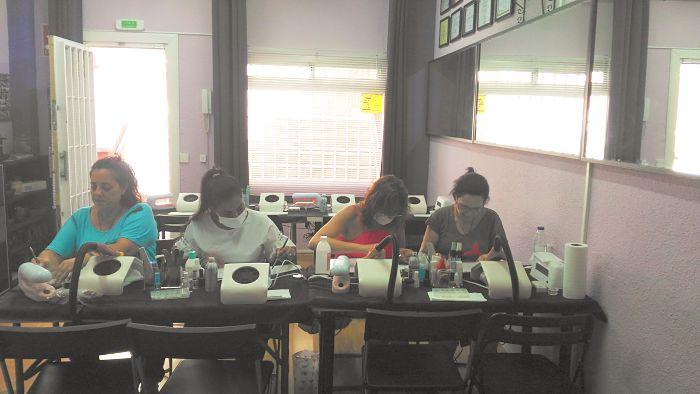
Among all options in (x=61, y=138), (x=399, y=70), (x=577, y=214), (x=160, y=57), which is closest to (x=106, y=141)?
(x=160, y=57)

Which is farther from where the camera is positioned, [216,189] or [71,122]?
[71,122]

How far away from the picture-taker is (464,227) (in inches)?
129

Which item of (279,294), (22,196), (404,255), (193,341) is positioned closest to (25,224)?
(22,196)

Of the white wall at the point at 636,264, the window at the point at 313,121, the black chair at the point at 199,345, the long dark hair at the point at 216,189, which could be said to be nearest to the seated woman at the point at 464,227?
the white wall at the point at 636,264

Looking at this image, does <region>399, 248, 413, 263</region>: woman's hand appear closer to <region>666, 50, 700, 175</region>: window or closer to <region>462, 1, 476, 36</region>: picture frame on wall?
<region>666, 50, 700, 175</region>: window

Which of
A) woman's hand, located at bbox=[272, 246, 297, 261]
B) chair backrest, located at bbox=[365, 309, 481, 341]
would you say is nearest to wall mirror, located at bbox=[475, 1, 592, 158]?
chair backrest, located at bbox=[365, 309, 481, 341]

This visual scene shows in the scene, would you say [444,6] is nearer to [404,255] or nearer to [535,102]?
[535,102]

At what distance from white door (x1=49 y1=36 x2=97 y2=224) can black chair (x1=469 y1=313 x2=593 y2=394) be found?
3.75 m

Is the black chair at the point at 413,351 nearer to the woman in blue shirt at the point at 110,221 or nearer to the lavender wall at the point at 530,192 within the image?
the lavender wall at the point at 530,192

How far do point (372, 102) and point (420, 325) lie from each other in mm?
4033

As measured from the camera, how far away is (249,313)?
2.32 metres

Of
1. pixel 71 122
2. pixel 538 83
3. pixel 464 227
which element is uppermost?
pixel 538 83

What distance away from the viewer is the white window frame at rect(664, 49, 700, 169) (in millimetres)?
1953

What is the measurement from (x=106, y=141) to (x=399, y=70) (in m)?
3.55
